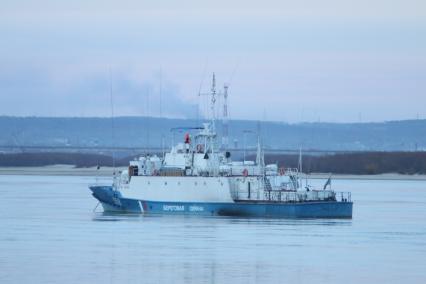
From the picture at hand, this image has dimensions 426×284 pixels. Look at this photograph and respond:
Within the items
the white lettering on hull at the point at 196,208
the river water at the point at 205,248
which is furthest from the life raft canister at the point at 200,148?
the river water at the point at 205,248

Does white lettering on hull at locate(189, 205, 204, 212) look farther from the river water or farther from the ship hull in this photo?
the river water

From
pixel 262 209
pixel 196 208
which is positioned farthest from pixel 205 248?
pixel 196 208

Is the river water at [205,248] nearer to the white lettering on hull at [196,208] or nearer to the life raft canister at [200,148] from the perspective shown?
the white lettering on hull at [196,208]

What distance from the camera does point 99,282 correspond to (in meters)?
38.2

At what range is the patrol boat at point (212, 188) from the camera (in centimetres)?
6594

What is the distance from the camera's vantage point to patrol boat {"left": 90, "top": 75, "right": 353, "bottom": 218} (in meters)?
65.9

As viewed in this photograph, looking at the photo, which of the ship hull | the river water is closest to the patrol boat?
the ship hull

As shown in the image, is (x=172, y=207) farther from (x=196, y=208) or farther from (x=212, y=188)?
(x=212, y=188)

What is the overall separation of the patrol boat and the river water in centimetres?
127

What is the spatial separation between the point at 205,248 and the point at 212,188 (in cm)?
1760

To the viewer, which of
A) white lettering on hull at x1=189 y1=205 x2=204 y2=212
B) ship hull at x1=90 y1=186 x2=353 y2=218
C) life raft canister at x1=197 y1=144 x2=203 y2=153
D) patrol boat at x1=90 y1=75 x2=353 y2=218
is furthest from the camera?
life raft canister at x1=197 y1=144 x2=203 y2=153

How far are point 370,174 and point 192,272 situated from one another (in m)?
139

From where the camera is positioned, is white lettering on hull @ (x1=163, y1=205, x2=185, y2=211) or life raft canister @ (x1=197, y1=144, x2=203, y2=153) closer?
white lettering on hull @ (x1=163, y1=205, x2=185, y2=211)

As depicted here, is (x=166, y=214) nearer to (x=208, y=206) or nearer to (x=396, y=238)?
(x=208, y=206)
